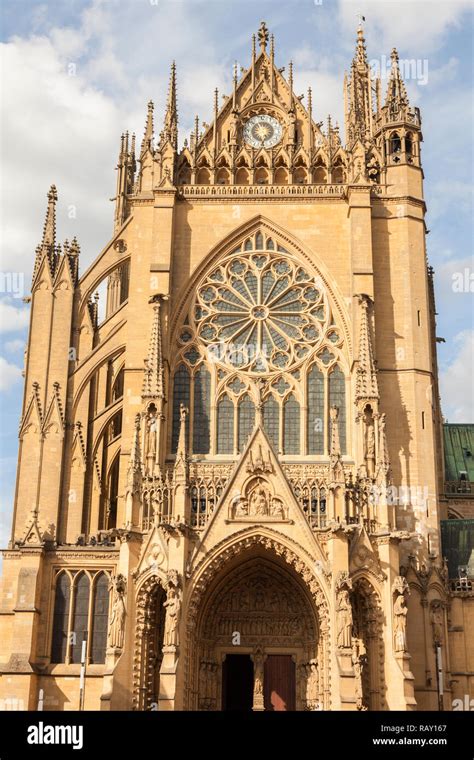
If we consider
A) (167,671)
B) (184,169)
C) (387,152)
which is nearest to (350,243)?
(387,152)

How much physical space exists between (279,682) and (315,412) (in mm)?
9736

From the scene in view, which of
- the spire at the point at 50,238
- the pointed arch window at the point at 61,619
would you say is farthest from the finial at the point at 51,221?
the pointed arch window at the point at 61,619

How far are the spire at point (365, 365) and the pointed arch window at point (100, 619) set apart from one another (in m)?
10.9

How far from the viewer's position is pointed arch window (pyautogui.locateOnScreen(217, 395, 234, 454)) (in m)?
36.6

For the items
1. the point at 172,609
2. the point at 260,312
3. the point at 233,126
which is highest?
the point at 233,126

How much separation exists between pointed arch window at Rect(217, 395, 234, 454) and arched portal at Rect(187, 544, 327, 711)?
4.74 m

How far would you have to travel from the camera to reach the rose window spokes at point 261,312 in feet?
124

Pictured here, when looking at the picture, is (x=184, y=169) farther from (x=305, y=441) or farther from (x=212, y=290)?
(x=305, y=441)

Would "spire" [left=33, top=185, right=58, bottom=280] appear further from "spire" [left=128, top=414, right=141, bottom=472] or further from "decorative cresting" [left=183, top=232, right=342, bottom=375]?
"spire" [left=128, top=414, right=141, bottom=472]

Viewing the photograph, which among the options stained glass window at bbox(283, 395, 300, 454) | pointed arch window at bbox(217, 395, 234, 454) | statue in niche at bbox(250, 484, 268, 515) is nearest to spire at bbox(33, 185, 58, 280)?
pointed arch window at bbox(217, 395, 234, 454)

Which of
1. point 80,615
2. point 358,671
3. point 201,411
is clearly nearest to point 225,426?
point 201,411

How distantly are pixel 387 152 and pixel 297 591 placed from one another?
1805 cm

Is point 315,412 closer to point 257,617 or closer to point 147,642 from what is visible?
point 257,617

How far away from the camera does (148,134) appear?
41156mm
